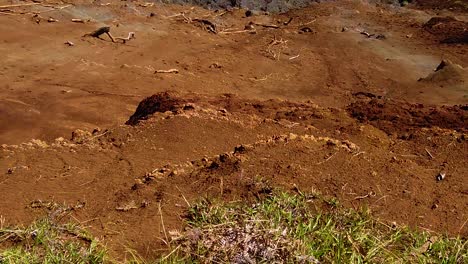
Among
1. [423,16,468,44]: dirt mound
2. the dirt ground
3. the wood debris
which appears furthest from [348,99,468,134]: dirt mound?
[423,16,468,44]: dirt mound

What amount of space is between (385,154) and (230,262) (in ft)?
7.60

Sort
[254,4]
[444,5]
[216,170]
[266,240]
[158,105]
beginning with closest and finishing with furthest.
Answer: [266,240]
[216,170]
[158,105]
[254,4]
[444,5]

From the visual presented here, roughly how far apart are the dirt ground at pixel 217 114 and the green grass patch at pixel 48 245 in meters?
0.15


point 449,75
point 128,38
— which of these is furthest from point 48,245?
point 128,38

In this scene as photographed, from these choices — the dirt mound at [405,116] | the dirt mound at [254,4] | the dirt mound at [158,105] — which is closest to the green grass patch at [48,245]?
the dirt mound at [158,105]

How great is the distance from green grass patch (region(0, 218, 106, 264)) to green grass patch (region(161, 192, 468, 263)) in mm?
490

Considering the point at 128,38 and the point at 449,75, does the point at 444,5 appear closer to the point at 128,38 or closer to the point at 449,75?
the point at 449,75

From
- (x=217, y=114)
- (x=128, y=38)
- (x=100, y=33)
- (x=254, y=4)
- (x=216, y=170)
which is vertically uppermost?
(x=216, y=170)

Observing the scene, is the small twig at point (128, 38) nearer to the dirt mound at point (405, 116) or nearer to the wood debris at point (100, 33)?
the wood debris at point (100, 33)

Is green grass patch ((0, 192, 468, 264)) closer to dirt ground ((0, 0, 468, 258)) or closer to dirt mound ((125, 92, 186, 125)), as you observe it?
dirt ground ((0, 0, 468, 258))

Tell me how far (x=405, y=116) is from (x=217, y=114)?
7.94ft

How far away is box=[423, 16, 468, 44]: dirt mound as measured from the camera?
13.6m

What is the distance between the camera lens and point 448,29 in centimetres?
1432

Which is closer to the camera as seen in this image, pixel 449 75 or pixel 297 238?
pixel 297 238
